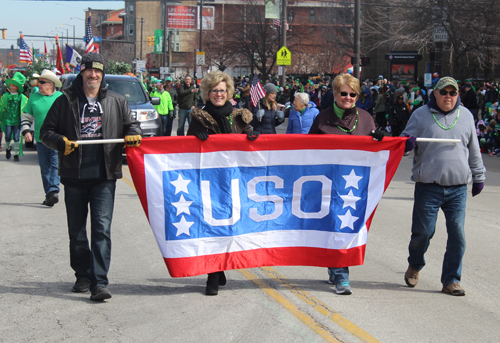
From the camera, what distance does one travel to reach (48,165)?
9.77 meters

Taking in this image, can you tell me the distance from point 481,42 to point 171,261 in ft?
74.0

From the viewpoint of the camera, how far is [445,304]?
5289 mm

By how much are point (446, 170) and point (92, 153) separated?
3021 mm

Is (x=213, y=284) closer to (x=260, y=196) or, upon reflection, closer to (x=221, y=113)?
(x=260, y=196)

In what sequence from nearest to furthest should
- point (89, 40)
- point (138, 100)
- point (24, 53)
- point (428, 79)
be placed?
point (138, 100) → point (428, 79) → point (89, 40) → point (24, 53)

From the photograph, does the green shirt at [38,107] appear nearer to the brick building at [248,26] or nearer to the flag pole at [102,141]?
the flag pole at [102,141]

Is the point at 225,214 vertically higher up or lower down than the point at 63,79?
lower down

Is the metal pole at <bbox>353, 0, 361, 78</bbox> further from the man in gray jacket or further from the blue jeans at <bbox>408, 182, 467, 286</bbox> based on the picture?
the blue jeans at <bbox>408, 182, 467, 286</bbox>

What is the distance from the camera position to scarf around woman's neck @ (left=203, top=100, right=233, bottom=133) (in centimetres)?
557

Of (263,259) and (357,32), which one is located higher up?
(357,32)

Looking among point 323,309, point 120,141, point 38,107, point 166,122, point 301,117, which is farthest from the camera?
point 166,122

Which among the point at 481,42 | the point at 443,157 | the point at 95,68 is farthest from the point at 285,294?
the point at 481,42

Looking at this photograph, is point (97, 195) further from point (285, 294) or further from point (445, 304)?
point (445, 304)

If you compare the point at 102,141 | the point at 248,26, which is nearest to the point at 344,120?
the point at 102,141
